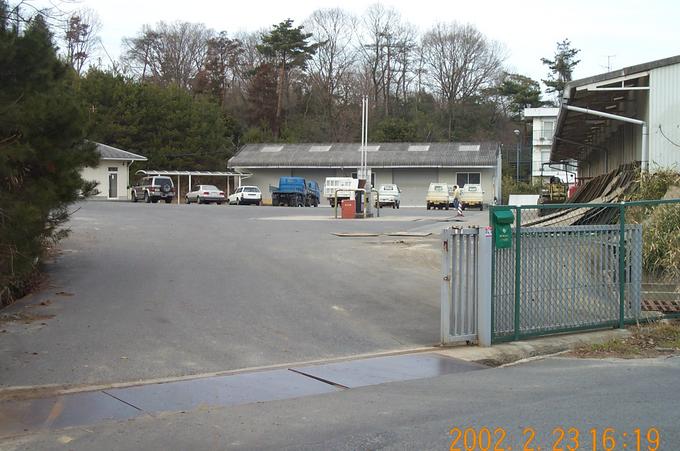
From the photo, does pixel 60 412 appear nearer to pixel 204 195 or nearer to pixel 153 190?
pixel 153 190

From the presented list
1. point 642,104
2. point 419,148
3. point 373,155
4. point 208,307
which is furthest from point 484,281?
point 419,148

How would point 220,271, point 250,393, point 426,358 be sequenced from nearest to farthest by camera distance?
point 250,393 < point 426,358 < point 220,271

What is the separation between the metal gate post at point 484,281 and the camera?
8.81m

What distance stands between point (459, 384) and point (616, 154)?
64.6ft

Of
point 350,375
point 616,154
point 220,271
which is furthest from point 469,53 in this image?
point 350,375

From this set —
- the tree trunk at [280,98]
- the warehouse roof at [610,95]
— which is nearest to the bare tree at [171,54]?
the tree trunk at [280,98]

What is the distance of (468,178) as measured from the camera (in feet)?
193

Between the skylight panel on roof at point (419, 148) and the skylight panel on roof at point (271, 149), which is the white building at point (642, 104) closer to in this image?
the skylight panel on roof at point (419, 148)

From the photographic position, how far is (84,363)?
311 inches

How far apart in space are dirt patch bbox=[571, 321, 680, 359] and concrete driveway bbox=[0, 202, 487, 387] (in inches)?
82.5

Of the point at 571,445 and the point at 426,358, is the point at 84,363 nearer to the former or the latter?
the point at 426,358

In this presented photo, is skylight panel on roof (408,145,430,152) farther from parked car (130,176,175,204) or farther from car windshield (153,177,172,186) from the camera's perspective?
parked car (130,176,175,204)
